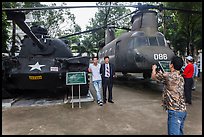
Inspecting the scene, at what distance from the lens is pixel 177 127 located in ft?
10.5

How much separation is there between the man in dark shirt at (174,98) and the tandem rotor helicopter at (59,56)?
3.03 m

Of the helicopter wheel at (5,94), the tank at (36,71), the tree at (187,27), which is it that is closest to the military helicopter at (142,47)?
the tank at (36,71)

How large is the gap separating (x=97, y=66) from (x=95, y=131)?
314cm

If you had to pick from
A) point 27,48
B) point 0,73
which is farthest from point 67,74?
point 27,48

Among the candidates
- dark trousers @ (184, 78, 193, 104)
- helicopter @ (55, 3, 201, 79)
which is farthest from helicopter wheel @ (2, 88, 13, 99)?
dark trousers @ (184, 78, 193, 104)

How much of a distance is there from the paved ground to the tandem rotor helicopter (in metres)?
1.02

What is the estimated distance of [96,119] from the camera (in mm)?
5453

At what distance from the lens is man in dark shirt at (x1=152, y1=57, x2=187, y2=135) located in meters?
3.23

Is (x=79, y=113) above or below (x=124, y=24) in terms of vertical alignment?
below

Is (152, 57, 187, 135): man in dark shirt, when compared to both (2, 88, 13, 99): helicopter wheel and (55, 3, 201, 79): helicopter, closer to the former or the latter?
(55, 3, 201, 79): helicopter

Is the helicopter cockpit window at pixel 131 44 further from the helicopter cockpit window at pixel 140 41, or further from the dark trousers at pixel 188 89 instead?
the dark trousers at pixel 188 89

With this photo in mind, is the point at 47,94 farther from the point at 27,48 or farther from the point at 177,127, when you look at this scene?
the point at 177,127

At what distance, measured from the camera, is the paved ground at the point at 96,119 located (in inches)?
181

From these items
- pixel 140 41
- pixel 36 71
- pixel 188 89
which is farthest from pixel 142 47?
pixel 36 71
